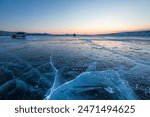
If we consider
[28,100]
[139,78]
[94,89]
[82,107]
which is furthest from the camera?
[139,78]

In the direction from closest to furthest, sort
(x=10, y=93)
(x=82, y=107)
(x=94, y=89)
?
(x=82, y=107) < (x=10, y=93) < (x=94, y=89)

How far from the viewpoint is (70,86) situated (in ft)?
13.2

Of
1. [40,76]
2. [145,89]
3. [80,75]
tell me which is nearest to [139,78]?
[145,89]

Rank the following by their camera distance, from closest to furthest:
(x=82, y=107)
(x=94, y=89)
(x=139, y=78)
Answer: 1. (x=82, y=107)
2. (x=94, y=89)
3. (x=139, y=78)

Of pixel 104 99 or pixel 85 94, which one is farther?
pixel 85 94

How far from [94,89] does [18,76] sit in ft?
9.06

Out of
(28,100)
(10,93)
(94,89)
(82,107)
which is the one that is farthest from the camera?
(94,89)

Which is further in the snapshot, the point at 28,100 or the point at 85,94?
the point at 85,94

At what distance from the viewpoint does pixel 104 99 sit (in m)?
3.28

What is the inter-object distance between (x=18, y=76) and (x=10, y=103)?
1.82 metres

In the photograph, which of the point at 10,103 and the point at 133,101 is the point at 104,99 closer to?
the point at 133,101

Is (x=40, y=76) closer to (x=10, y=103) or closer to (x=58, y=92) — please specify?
(x=58, y=92)

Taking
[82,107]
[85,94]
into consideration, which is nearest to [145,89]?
[85,94]

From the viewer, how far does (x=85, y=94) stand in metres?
3.55
